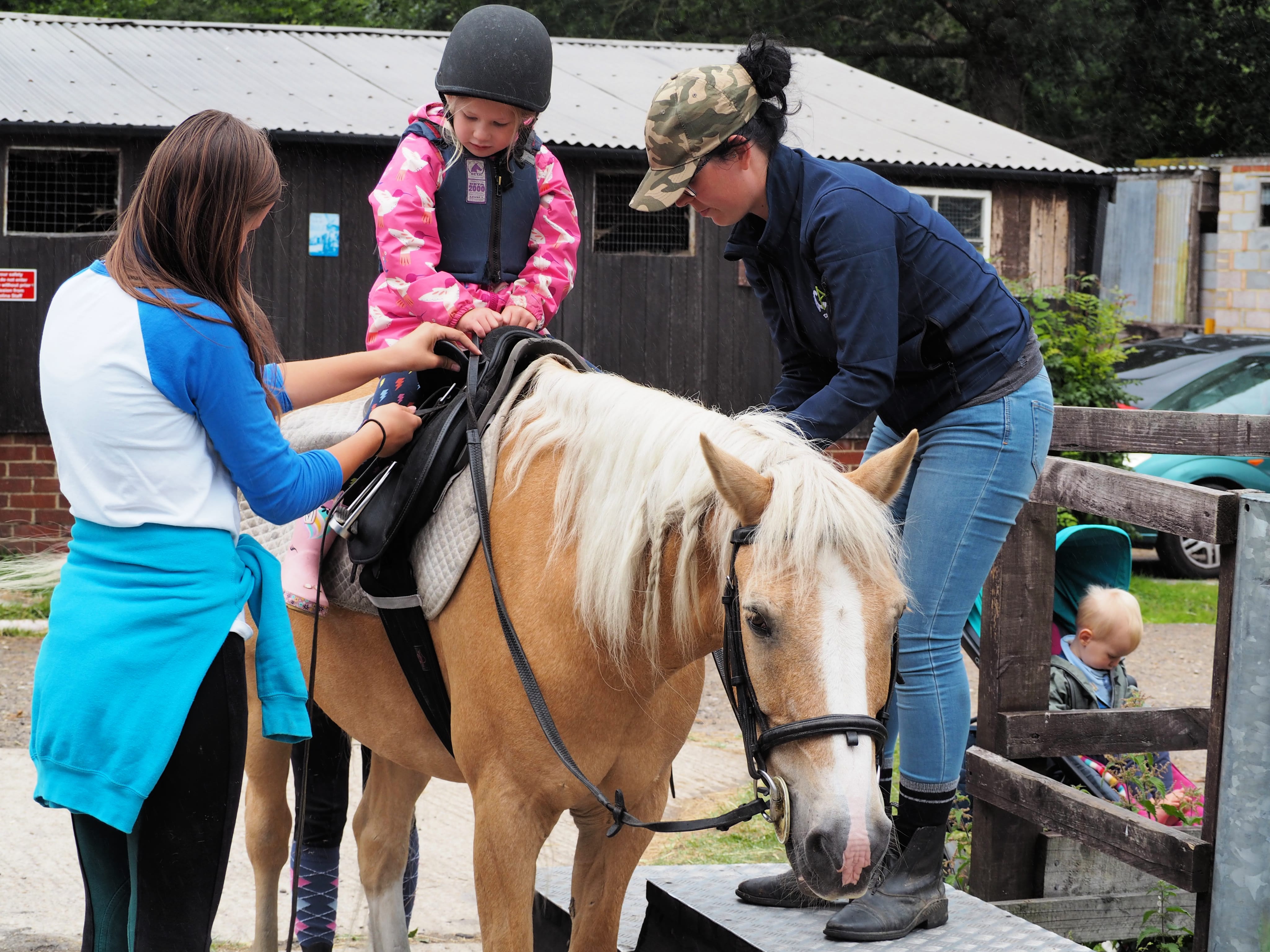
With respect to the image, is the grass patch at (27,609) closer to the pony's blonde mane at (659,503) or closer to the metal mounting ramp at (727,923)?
the metal mounting ramp at (727,923)

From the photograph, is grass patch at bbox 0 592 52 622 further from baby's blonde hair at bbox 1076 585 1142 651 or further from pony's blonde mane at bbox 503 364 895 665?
pony's blonde mane at bbox 503 364 895 665

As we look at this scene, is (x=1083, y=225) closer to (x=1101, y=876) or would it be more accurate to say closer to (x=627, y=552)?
(x=1101, y=876)

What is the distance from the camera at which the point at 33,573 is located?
3.01 metres

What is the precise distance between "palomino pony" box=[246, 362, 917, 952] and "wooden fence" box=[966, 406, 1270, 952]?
1227 millimetres

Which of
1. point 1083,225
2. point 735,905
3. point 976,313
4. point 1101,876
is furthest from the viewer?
point 1083,225

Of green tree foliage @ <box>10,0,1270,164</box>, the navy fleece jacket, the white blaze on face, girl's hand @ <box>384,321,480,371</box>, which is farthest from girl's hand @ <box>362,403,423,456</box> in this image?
green tree foliage @ <box>10,0,1270,164</box>

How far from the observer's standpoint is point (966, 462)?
275 centimetres

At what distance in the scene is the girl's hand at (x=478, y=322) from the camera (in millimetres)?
2861

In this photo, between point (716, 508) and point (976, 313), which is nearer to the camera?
point (716, 508)

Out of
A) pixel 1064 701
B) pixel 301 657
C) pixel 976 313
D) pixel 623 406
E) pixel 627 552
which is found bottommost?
pixel 1064 701

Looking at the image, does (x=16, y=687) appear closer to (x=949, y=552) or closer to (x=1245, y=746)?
(x=949, y=552)

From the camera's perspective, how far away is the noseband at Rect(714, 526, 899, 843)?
1.90 meters

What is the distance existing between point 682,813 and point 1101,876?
5.77 ft

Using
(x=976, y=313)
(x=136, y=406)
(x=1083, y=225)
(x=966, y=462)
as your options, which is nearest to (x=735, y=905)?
(x=966, y=462)
